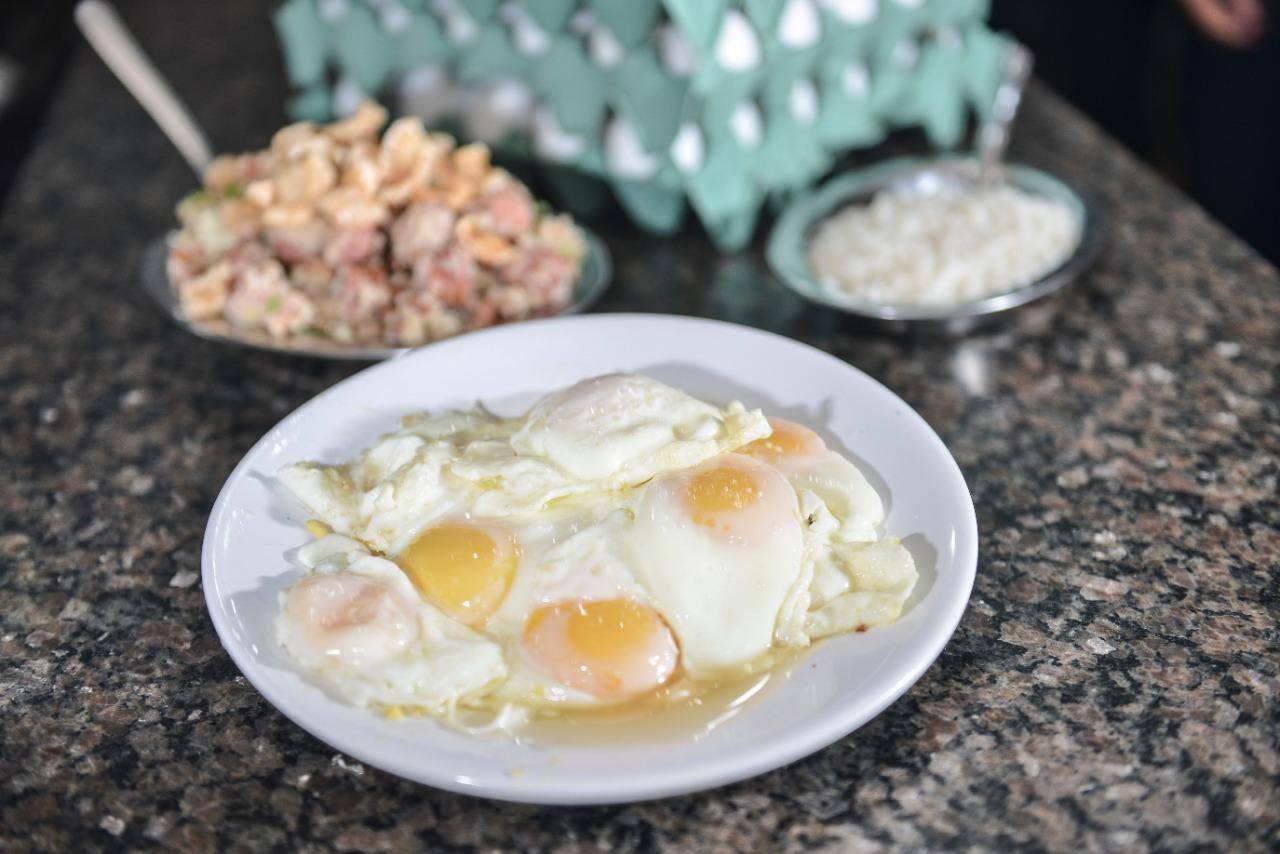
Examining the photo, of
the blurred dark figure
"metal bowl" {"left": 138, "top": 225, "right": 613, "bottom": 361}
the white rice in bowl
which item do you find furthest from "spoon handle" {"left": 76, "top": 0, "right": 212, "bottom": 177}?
the blurred dark figure

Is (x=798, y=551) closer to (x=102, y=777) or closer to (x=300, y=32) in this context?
(x=102, y=777)

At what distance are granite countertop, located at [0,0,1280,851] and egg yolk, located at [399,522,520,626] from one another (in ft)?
0.53

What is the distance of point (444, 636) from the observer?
100 cm

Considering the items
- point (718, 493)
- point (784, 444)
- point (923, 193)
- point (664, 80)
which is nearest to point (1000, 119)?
point (923, 193)

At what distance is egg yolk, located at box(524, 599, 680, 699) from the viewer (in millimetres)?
962

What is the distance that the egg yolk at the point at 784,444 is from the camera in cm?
115

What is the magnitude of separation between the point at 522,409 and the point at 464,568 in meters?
0.33

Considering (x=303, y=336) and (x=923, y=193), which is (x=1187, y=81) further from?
(x=303, y=336)

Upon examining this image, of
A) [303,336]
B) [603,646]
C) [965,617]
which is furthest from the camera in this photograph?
[303,336]

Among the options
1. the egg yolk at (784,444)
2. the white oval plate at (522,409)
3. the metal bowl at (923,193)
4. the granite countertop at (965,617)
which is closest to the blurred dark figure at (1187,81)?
the granite countertop at (965,617)

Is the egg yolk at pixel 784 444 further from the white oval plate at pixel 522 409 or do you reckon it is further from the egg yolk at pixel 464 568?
the egg yolk at pixel 464 568

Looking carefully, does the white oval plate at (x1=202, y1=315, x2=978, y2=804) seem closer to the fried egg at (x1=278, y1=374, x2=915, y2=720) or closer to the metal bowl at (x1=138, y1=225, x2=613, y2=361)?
the fried egg at (x1=278, y1=374, x2=915, y2=720)

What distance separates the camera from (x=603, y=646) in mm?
970

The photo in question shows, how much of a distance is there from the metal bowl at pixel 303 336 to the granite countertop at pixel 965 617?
8 centimetres
